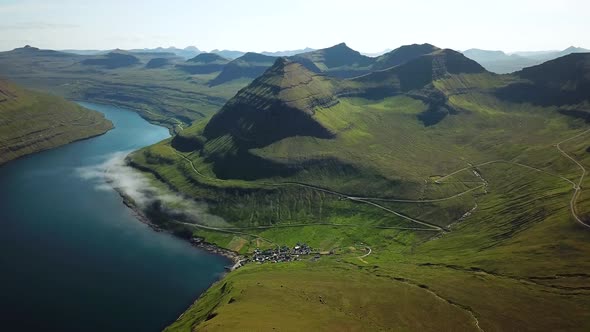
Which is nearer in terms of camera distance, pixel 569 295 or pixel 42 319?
pixel 569 295

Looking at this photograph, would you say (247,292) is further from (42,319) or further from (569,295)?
→ (569,295)

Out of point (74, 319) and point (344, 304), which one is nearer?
point (344, 304)

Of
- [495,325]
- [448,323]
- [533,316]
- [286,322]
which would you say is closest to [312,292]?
[286,322]

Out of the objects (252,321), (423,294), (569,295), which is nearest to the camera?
(252,321)

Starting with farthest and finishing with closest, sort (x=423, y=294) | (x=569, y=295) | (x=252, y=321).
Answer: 1. (x=423, y=294)
2. (x=569, y=295)
3. (x=252, y=321)

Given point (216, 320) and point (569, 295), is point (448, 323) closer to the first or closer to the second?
point (569, 295)

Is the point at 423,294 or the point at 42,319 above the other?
the point at 423,294

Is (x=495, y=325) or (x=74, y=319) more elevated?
(x=495, y=325)

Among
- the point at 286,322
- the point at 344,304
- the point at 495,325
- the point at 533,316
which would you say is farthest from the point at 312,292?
the point at 533,316
